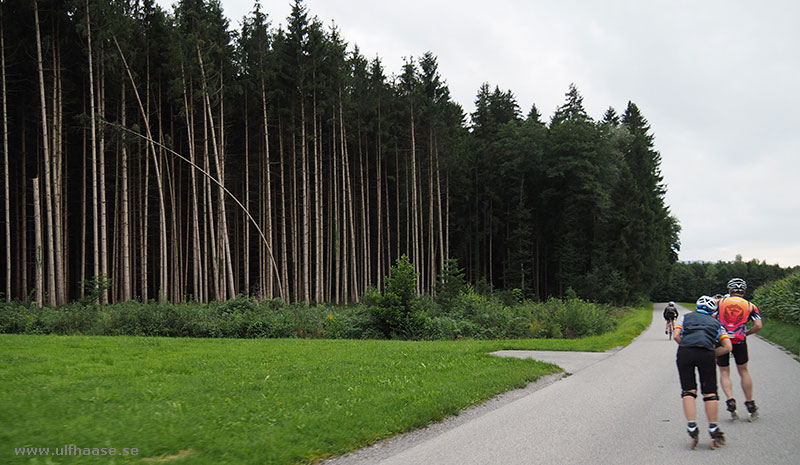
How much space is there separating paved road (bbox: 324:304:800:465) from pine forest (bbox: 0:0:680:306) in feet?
48.2

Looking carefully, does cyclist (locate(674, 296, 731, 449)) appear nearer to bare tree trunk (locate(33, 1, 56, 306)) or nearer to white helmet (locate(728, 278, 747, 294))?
white helmet (locate(728, 278, 747, 294))

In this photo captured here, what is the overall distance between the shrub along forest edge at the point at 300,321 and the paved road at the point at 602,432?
9759 millimetres

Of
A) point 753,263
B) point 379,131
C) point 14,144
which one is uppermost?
point 379,131

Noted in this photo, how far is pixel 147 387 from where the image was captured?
8.12 meters

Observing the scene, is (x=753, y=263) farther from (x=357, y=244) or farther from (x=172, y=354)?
(x=172, y=354)

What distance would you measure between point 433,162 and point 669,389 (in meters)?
36.5

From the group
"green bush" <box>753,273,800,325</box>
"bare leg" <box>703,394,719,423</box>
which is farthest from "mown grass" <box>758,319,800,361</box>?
"bare leg" <box>703,394,719,423</box>

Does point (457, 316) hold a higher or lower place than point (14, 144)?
lower

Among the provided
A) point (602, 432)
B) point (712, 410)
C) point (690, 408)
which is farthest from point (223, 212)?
point (712, 410)

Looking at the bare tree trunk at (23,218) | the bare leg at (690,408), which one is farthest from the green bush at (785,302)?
the bare tree trunk at (23,218)

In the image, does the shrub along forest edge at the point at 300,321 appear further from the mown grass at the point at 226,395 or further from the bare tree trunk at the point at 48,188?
the mown grass at the point at 226,395

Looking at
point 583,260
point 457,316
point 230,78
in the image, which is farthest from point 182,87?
point 583,260

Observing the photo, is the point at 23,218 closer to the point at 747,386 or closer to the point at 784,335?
the point at 747,386

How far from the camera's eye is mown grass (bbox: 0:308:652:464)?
5.41 m
